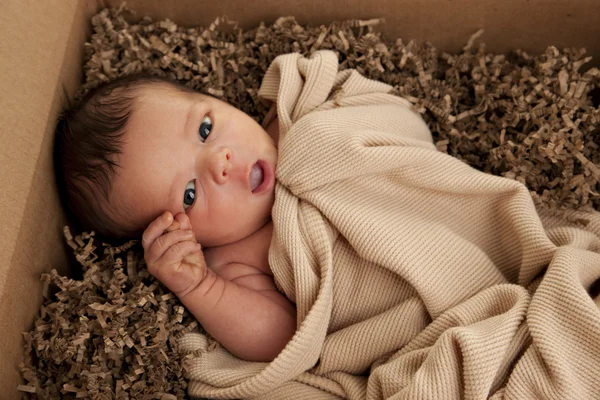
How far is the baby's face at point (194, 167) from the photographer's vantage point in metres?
1.19

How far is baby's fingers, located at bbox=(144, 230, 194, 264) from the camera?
1.18 meters

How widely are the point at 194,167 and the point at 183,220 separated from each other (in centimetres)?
11

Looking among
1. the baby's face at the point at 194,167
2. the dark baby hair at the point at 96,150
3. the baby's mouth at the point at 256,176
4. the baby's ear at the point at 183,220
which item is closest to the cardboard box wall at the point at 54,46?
the dark baby hair at the point at 96,150

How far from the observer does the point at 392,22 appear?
1585 millimetres


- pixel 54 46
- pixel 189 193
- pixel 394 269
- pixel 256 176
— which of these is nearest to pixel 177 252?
pixel 189 193

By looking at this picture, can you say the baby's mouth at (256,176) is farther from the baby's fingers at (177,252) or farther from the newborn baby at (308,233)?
the baby's fingers at (177,252)

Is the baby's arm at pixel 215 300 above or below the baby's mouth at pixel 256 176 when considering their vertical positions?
below

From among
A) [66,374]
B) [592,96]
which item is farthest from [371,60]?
[66,374]

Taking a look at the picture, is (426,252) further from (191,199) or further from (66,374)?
(66,374)

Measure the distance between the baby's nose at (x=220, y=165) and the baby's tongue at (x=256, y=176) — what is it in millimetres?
101

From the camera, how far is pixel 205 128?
4.05 feet

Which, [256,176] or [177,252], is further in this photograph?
[256,176]

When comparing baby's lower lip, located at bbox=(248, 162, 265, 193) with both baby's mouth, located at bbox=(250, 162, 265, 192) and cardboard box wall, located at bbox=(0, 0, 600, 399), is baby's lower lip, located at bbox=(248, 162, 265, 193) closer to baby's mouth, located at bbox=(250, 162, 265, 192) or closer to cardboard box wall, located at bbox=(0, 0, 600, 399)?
baby's mouth, located at bbox=(250, 162, 265, 192)

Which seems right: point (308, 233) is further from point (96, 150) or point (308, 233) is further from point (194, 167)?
point (96, 150)
